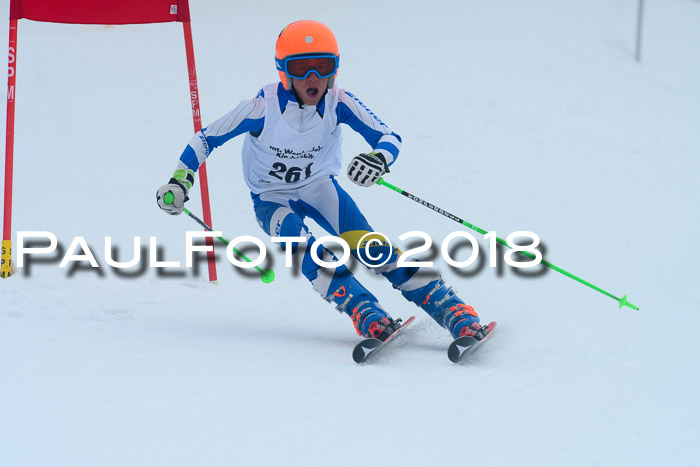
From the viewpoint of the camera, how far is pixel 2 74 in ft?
24.4

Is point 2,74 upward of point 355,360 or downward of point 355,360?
upward

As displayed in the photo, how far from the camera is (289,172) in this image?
3.90m

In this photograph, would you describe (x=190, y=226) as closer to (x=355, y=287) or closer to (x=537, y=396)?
(x=355, y=287)

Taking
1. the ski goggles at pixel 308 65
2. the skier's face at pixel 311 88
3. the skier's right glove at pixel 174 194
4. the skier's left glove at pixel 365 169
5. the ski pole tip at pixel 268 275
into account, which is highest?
the ski goggles at pixel 308 65

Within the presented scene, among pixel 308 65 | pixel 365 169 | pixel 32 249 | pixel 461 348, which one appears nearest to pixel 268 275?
pixel 365 169

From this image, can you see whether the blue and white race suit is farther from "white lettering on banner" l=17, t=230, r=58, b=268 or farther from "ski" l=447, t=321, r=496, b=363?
"white lettering on banner" l=17, t=230, r=58, b=268

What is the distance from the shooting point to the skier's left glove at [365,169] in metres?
3.56

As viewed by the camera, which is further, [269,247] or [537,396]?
[269,247]

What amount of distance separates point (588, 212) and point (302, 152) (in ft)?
9.99

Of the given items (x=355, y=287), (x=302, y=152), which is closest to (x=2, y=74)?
(x=302, y=152)

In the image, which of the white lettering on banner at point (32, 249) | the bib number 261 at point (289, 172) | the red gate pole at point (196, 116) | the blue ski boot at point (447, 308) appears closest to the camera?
the blue ski boot at point (447, 308)

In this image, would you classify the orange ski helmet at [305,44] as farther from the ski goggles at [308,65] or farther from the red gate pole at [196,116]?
the red gate pole at [196,116]
